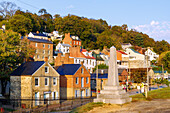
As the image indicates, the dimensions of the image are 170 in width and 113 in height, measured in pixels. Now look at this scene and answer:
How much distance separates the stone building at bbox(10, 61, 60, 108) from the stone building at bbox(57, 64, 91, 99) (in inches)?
159

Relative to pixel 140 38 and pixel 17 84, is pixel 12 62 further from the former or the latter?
pixel 140 38

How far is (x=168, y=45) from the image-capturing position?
16538 centimetres

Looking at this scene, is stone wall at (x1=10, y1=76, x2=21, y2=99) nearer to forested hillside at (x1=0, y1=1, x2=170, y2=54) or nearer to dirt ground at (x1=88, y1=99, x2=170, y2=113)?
dirt ground at (x1=88, y1=99, x2=170, y2=113)

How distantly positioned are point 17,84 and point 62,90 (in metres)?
10.0

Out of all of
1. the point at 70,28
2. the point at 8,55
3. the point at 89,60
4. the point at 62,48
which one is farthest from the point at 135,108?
the point at 70,28

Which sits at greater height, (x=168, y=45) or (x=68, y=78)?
(x=168, y=45)

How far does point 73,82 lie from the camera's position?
47.5 m

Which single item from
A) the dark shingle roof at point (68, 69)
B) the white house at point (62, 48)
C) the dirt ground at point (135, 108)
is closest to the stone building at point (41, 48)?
the white house at point (62, 48)

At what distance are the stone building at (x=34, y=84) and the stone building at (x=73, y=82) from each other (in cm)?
403

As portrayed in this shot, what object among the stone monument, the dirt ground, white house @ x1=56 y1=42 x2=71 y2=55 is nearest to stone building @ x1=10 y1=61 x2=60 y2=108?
the stone monument

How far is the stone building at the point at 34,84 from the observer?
130 feet

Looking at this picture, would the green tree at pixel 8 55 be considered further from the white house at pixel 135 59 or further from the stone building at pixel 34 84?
the white house at pixel 135 59

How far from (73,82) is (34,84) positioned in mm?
9702

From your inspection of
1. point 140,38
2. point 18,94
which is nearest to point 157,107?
point 18,94
